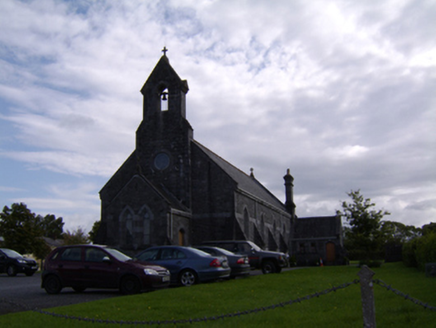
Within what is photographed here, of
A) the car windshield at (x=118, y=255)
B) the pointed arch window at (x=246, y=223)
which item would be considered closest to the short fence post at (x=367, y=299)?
the car windshield at (x=118, y=255)

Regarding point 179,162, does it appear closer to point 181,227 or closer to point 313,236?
point 181,227

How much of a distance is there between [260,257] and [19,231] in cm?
2494

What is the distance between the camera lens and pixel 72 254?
15.2 metres

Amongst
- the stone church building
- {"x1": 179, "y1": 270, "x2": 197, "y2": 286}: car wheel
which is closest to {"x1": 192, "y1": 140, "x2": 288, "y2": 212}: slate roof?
the stone church building

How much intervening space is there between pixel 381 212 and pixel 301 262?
16.6 m

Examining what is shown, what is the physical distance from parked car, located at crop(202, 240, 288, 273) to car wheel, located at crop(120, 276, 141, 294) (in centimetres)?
928

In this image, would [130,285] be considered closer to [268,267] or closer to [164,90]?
[268,267]

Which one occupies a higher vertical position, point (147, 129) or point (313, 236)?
point (147, 129)

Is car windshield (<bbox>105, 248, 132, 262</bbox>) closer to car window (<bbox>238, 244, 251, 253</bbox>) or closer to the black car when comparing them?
car window (<bbox>238, 244, 251, 253</bbox>)

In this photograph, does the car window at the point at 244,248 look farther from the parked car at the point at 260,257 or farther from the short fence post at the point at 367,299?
the short fence post at the point at 367,299

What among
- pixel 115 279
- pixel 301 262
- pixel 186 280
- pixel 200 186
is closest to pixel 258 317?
pixel 115 279

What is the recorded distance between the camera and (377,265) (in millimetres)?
27203

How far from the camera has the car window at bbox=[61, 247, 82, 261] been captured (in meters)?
15.1

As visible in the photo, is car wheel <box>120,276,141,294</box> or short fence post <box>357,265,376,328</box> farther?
car wheel <box>120,276,141,294</box>
